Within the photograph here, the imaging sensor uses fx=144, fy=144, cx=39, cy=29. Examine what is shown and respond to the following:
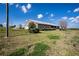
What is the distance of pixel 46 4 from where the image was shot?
5.19 ft

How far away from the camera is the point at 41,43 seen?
158cm

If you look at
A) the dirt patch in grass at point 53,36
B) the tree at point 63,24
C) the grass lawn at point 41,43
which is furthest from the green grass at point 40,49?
the tree at point 63,24

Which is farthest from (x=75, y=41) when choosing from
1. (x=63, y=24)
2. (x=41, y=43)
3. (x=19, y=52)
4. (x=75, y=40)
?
(x=19, y=52)

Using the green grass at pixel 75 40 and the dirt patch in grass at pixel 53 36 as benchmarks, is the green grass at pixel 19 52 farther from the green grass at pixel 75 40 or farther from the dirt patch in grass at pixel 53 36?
the green grass at pixel 75 40

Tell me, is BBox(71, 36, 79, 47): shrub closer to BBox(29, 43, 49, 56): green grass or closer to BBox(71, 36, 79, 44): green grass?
BBox(71, 36, 79, 44): green grass

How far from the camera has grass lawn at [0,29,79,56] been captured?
155 cm

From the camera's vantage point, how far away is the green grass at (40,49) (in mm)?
1547

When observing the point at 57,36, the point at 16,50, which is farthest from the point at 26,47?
the point at 57,36

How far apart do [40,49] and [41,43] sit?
0.07m

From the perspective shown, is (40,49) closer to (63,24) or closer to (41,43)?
(41,43)

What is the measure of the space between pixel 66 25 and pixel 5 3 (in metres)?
0.71

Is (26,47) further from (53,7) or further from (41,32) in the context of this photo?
(53,7)

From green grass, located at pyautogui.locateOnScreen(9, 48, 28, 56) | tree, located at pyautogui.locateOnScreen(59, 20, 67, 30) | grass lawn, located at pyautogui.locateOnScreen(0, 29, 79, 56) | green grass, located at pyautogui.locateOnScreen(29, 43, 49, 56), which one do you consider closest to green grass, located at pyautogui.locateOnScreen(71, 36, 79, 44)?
grass lawn, located at pyautogui.locateOnScreen(0, 29, 79, 56)

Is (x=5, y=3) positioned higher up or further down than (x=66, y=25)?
higher up
